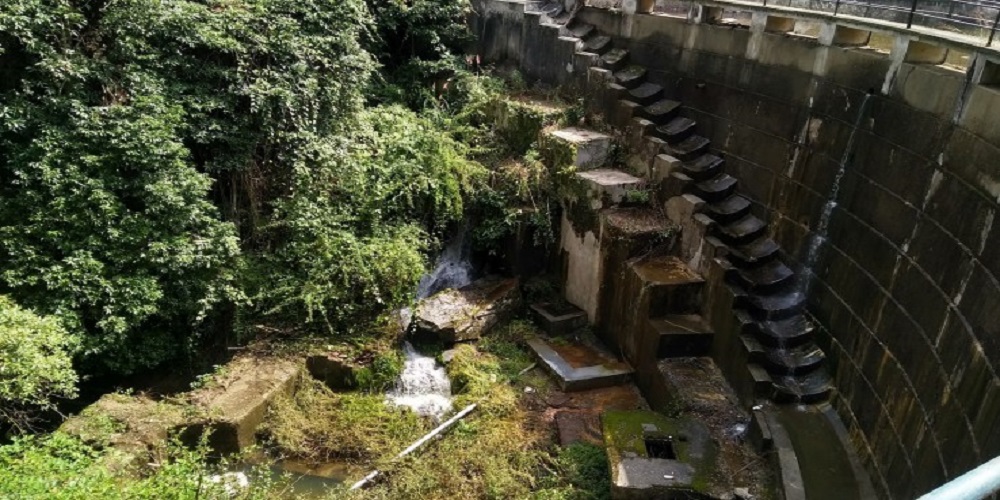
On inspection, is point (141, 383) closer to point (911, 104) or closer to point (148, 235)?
point (148, 235)

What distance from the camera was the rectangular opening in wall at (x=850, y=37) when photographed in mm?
8594

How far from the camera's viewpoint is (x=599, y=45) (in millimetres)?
13445

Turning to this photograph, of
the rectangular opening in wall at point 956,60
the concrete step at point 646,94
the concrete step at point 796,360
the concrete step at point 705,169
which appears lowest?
the concrete step at point 796,360

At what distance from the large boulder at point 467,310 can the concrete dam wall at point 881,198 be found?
4716 millimetres

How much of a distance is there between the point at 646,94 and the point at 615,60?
1202 mm

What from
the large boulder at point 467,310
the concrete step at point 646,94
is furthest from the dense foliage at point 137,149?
the concrete step at point 646,94

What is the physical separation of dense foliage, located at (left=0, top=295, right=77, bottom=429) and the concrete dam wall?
1002 centimetres

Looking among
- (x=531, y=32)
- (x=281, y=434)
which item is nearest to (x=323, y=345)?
(x=281, y=434)

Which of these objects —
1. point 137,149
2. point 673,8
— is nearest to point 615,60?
point 673,8

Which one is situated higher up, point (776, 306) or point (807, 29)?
point (807, 29)

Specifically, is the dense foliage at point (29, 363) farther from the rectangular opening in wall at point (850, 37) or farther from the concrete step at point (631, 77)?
the rectangular opening in wall at point (850, 37)

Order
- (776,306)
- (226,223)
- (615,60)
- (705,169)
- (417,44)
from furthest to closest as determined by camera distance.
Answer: (417,44), (615,60), (705,169), (226,223), (776,306)

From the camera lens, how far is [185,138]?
10.2 m

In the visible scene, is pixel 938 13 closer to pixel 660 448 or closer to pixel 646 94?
pixel 646 94
